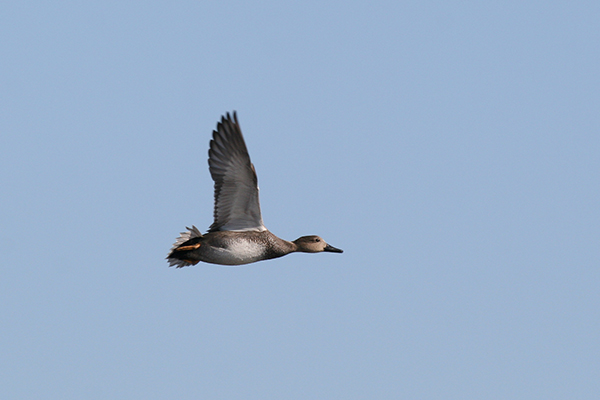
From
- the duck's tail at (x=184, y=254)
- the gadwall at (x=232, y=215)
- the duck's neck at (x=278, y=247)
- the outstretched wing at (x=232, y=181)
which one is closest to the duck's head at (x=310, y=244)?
the duck's neck at (x=278, y=247)

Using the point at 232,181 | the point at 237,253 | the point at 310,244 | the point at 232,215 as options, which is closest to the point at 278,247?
the point at 237,253

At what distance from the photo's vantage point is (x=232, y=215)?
53.0 ft

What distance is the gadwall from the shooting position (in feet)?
50.6

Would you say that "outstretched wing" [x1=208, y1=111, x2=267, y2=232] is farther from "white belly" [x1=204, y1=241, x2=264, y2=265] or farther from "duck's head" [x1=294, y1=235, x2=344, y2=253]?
"duck's head" [x1=294, y1=235, x2=344, y2=253]

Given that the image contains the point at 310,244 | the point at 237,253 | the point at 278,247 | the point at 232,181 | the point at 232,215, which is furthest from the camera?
the point at 310,244

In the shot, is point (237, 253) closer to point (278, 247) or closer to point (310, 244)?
point (278, 247)

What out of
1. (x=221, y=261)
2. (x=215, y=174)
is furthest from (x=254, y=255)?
(x=215, y=174)

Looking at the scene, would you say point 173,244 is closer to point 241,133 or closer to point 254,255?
point 254,255

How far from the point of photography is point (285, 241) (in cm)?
1702

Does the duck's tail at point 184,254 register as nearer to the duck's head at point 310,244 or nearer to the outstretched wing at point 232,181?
the outstretched wing at point 232,181

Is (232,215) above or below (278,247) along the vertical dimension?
above

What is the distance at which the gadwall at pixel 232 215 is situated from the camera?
1544 cm

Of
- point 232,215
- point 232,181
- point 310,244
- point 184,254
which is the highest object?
point 232,181

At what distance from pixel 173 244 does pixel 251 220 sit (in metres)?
2.84
